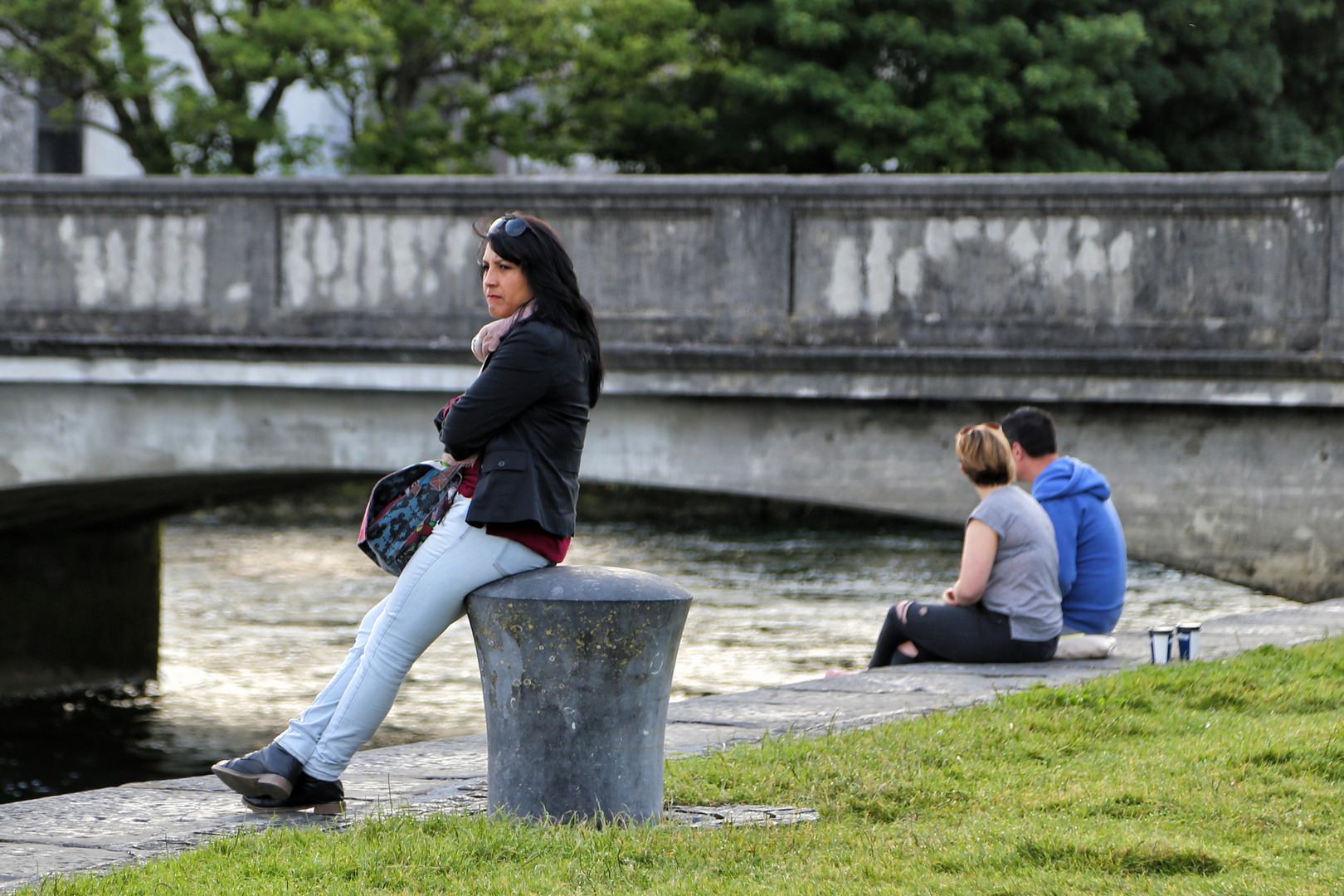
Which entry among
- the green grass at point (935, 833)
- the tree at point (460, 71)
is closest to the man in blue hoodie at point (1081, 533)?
the green grass at point (935, 833)

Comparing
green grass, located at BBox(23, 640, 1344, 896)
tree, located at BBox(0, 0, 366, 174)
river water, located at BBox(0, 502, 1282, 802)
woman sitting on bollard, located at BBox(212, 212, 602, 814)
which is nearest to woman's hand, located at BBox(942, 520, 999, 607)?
green grass, located at BBox(23, 640, 1344, 896)

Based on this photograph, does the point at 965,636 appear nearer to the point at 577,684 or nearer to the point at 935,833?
the point at 935,833

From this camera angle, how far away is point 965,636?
706 cm

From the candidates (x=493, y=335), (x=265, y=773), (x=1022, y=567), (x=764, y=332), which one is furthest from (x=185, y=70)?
(x=265, y=773)

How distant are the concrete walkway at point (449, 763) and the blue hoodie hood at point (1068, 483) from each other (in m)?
0.74

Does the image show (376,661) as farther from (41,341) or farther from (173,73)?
(173,73)

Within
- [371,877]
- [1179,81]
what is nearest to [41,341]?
[371,877]

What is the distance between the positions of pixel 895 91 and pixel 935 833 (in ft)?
49.0

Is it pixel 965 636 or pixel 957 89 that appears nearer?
pixel 965 636

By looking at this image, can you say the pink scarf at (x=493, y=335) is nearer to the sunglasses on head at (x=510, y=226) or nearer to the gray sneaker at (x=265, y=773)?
the sunglasses on head at (x=510, y=226)

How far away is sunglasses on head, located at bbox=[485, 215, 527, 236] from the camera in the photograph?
14.3 ft

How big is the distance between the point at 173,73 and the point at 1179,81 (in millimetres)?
11467

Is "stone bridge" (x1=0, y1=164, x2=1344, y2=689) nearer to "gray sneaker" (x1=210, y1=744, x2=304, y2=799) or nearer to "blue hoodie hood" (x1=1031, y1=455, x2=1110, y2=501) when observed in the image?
"blue hoodie hood" (x1=1031, y1=455, x2=1110, y2=501)

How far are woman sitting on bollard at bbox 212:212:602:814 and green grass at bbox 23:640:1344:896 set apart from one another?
14.5 inches
